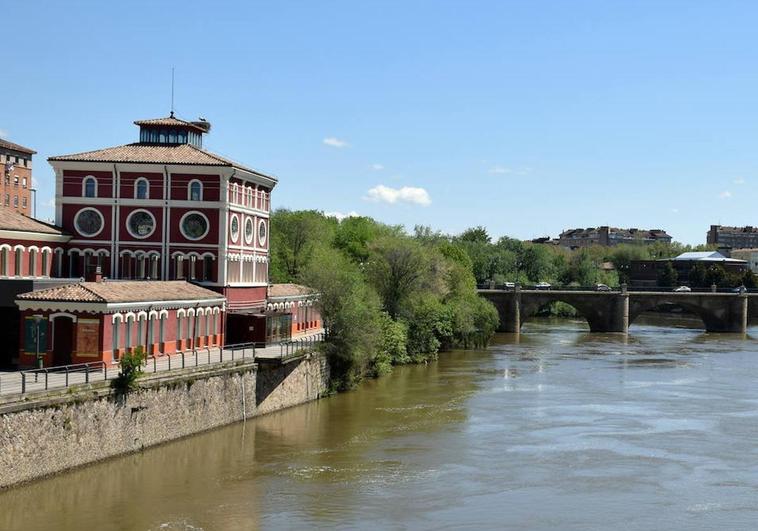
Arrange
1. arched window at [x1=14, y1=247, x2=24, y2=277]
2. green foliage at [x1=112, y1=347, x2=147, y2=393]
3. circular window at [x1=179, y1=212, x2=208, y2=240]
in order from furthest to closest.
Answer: circular window at [x1=179, y1=212, x2=208, y2=240] → arched window at [x1=14, y1=247, x2=24, y2=277] → green foliage at [x1=112, y1=347, x2=147, y2=393]

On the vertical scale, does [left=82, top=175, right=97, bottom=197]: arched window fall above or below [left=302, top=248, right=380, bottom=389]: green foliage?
above

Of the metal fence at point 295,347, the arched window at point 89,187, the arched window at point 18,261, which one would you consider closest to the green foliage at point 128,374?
the metal fence at point 295,347

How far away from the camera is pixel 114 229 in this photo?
55656mm

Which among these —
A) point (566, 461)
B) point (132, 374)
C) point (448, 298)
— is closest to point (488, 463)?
point (566, 461)

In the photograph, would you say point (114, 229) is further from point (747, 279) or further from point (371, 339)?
point (747, 279)

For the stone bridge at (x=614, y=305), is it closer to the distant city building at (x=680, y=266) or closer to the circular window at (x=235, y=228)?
the circular window at (x=235, y=228)

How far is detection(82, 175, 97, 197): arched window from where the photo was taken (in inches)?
2192

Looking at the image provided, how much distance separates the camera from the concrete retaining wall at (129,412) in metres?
30.8

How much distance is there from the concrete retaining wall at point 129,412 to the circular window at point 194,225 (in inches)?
385

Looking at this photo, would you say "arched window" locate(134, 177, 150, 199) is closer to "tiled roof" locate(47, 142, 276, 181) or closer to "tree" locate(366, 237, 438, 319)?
"tiled roof" locate(47, 142, 276, 181)

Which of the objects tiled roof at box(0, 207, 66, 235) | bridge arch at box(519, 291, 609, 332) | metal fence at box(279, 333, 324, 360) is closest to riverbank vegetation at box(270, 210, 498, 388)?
metal fence at box(279, 333, 324, 360)

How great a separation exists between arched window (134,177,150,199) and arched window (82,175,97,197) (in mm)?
2271

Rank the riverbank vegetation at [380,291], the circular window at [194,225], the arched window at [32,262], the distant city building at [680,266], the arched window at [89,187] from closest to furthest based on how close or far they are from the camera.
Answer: the arched window at [32,262], the circular window at [194,225], the arched window at [89,187], the riverbank vegetation at [380,291], the distant city building at [680,266]

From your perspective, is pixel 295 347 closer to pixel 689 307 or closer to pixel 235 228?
pixel 235 228
